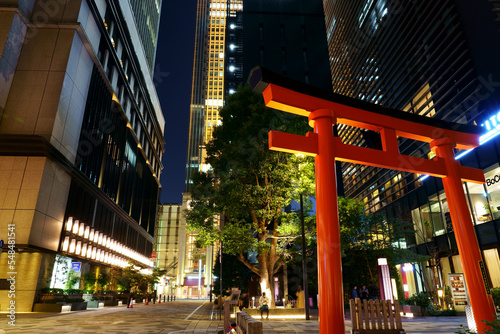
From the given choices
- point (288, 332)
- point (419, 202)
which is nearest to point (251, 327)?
point (288, 332)

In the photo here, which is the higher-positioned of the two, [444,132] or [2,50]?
[2,50]

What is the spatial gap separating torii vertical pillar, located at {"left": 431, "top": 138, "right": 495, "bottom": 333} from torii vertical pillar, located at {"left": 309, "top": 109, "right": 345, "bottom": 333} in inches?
166

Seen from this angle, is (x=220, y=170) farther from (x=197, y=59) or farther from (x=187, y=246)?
(x=197, y=59)

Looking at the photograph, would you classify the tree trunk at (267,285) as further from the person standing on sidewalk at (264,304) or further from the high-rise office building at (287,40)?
the high-rise office building at (287,40)

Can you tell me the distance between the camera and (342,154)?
7.49m

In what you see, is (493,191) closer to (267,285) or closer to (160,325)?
(267,285)

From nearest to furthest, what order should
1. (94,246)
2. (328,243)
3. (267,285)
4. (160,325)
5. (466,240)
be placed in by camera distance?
(328,243)
(466,240)
(160,325)
(267,285)
(94,246)

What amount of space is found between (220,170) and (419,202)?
62.4ft

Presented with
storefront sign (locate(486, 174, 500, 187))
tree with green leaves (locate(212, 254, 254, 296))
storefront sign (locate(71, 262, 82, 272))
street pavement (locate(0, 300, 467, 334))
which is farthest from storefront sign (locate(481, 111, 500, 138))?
storefront sign (locate(71, 262, 82, 272))

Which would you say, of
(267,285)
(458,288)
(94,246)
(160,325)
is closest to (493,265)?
(458,288)

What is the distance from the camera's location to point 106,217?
3559cm

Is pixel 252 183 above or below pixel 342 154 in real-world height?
above

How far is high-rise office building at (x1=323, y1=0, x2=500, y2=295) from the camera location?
19.4 m

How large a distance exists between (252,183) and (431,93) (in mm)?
18057
